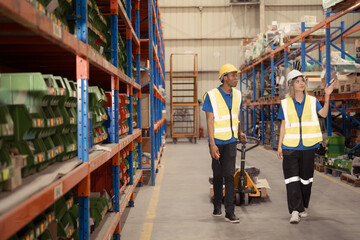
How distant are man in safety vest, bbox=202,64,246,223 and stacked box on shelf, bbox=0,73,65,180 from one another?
9.18 feet

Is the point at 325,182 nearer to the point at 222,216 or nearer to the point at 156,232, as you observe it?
the point at 222,216

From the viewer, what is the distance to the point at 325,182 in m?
7.71

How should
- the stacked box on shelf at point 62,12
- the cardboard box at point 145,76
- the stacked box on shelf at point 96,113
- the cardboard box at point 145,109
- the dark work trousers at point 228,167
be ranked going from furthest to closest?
the cardboard box at point 145,76, the cardboard box at point 145,109, the dark work trousers at point 228,167, the stacked box on shelf at point 96,113, the stacked box on shelf at point 62,12

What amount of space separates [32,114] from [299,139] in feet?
11.8

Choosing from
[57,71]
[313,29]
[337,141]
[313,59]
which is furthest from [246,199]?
[313,59]

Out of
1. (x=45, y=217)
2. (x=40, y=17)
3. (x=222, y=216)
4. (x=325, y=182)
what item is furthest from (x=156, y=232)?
(x=325, y=182)

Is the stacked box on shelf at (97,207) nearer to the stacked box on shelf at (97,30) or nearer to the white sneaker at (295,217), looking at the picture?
the stacked box on shelf at (97,30)

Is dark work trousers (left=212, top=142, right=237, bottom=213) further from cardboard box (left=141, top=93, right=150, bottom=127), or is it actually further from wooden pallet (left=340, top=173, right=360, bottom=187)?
wooden pallet (left=340, top=173, right=360, bottom=187)

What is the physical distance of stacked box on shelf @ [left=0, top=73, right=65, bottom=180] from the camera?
1.96m

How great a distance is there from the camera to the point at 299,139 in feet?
15.9

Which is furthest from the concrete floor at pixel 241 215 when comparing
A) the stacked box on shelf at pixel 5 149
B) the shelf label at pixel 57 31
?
the shelf label at pixel 57 31

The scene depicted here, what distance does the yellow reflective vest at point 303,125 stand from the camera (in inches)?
191

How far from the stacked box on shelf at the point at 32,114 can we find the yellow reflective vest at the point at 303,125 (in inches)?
129

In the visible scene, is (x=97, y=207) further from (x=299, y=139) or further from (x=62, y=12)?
(x=299, y=139)
